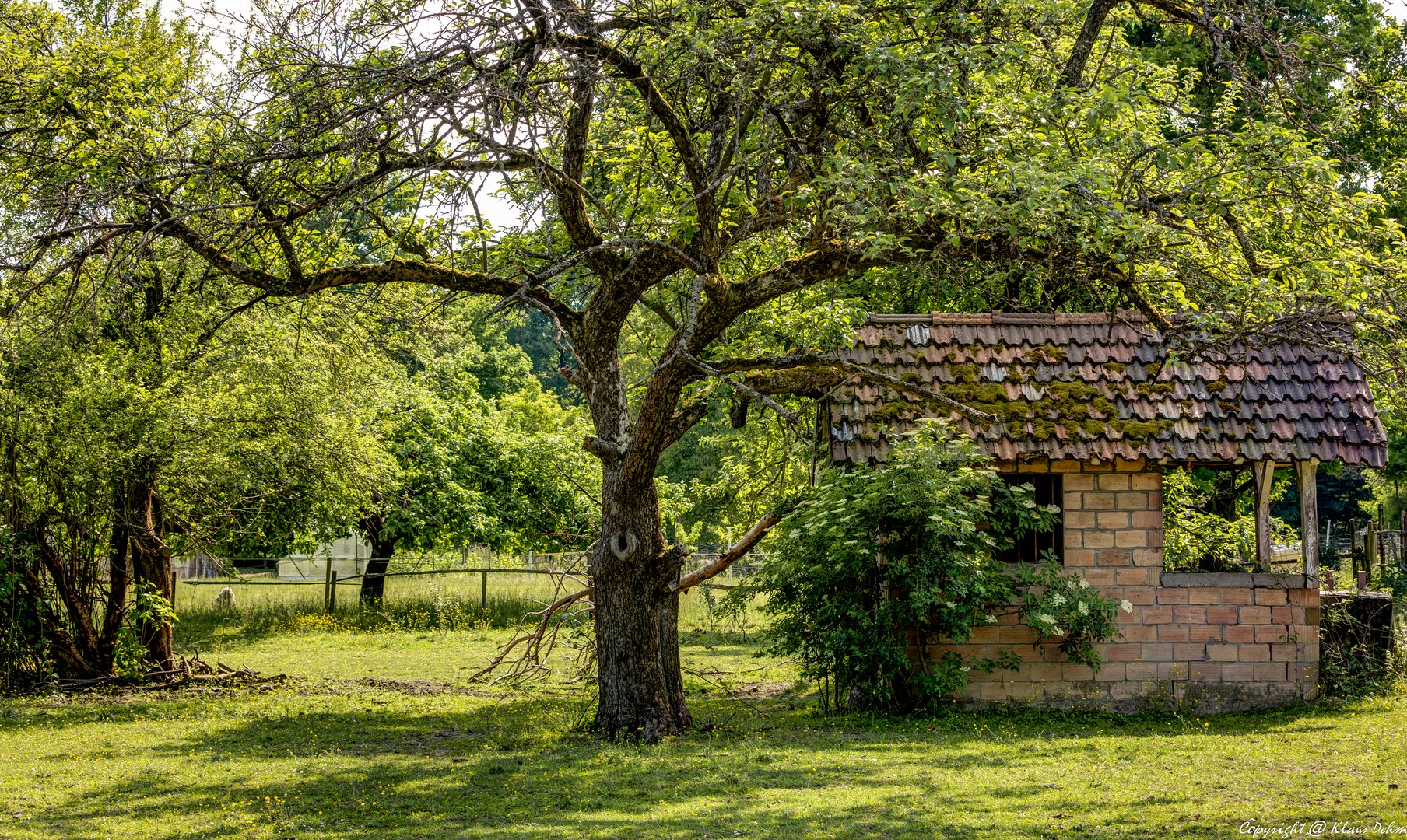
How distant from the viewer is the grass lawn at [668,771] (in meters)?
8.18

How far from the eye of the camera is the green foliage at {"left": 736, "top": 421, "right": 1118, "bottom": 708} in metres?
12.2

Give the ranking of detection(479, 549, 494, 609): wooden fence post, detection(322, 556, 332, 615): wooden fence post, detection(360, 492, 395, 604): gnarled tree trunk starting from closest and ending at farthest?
1. detection(322, 556, 332, 615): wooden fence post
2. detection(479, 549, 494, 609): wooden fence post
3. detection(360, 492, 395, 604): gnarled tree trunk

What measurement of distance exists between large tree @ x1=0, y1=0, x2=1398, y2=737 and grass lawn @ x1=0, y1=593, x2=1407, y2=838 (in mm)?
1819

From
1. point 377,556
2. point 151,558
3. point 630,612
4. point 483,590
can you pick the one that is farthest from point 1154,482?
point 377,556

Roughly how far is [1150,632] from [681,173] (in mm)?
7136

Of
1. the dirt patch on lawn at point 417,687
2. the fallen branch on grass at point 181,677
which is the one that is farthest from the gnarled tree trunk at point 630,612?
the fallen branch on grass at point 181,677

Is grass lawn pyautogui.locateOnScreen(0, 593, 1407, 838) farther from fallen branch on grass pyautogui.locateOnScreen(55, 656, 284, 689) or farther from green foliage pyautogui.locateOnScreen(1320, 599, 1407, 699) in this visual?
fallen branch on grass pyautogui.locateOnScreen(55, 656, 284, 689)

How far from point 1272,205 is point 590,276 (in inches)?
281

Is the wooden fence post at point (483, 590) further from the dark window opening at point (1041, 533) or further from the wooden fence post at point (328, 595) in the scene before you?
the dark window opening at point (1041, 533)

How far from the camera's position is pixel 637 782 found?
9.72 meters

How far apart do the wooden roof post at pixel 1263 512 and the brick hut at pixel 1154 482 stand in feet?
0.06

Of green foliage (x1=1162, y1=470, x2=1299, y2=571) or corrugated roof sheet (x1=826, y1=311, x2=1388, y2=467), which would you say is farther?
green foliage (x1=1162, y1=470, x2=1299, y2=571)

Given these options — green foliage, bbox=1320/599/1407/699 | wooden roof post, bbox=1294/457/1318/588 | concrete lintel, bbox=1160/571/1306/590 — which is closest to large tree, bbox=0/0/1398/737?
wooden roof post, bbox=1294/457/1318/588

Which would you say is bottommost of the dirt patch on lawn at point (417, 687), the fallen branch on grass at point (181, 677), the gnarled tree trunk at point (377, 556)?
the dirt patch on lawn at point (417, 687)
